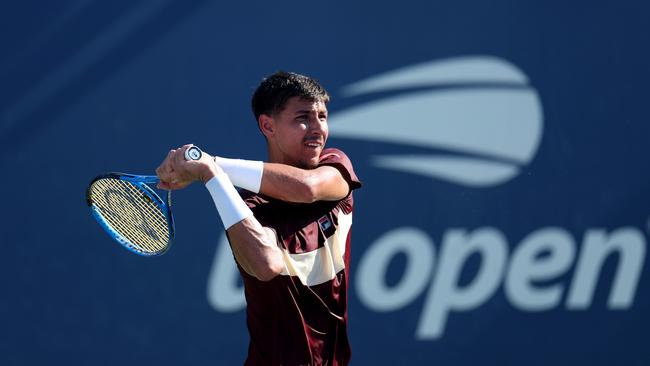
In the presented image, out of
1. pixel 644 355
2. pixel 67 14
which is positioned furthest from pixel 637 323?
pixel 67 14

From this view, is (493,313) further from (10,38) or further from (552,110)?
(10,38)

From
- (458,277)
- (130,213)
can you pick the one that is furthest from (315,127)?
(458,277)

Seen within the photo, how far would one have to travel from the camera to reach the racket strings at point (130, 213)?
289 centimetres

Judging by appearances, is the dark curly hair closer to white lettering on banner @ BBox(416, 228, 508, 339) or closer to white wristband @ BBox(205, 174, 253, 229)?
white wristband @ BBox(205, 174, 253, 229)

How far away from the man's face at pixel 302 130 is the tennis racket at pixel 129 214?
39cm

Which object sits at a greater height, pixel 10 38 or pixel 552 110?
pixel 552 110

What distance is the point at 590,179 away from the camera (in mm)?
4883

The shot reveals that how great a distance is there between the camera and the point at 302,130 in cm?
283

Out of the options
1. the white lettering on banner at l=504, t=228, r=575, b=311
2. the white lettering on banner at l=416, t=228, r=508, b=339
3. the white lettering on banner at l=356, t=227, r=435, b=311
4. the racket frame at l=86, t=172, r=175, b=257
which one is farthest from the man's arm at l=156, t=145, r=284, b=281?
the white lettering on banner at l=504, t=228, r=575, b=311

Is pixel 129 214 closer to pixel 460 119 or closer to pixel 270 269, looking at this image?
pixel 270 269

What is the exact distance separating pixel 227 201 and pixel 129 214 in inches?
22.2

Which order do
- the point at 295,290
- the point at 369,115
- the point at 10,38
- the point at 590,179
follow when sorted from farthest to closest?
the point at 590,179 < the point at 369,115 < the point at 10,38 < the point at 295,290

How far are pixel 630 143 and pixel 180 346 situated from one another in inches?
92.1

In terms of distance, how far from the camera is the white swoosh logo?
182 inches
